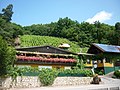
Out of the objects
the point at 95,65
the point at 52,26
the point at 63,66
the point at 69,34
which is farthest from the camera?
the point at 52,26

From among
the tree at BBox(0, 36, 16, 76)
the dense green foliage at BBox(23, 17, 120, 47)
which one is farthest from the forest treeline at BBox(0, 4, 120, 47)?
the tree at BBox(0, 36, 16, 76)

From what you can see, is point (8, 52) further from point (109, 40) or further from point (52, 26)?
point (52, 26)

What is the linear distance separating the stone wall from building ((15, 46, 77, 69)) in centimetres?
645

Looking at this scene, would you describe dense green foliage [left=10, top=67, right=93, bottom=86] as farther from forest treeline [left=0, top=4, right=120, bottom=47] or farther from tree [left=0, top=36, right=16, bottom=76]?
forest treeline [left=0, top=4, right=120, bottom=47]

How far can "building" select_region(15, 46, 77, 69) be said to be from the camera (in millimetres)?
34053

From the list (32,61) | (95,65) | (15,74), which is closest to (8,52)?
(15,74)

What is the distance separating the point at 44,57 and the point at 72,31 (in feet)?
179

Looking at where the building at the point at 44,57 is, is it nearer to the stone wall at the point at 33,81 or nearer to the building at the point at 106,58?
the stone wall at the point at 33,81

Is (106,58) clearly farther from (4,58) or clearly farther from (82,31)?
(82,31)

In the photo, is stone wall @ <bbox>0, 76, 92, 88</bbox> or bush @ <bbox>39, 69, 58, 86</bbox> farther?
bush @ <bbox>39, 69, 58, 86</bbox>

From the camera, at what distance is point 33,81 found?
27.3m

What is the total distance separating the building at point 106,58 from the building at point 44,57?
25.1ft

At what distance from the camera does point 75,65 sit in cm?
3862

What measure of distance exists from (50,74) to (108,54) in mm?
20256
